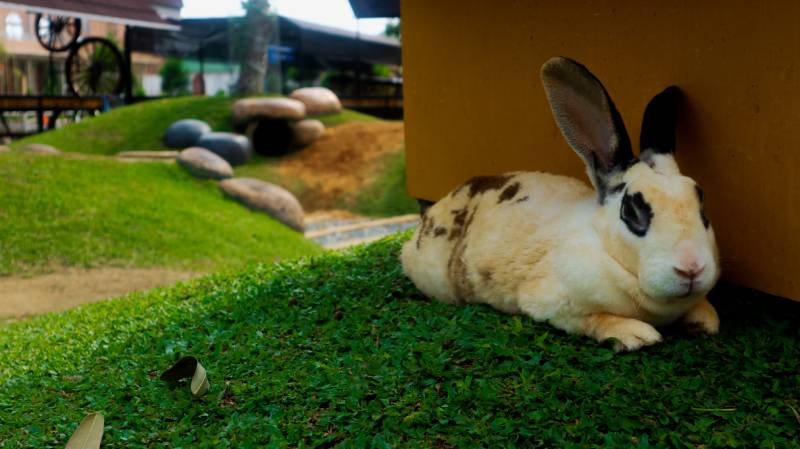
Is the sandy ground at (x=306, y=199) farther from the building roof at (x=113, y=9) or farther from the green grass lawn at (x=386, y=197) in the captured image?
the building roof at (x=113, y=9)

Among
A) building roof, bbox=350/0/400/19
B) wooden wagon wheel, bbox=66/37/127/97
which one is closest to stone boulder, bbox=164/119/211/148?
wooden wagon wheel, bbox=66/37/127/97

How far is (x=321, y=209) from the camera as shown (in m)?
15.1

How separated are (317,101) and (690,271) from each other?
16.3 m

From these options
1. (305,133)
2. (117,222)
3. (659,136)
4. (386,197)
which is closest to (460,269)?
(659,136)

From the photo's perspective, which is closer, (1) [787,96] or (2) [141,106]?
(1) [787,96]

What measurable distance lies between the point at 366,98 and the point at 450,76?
20.3 m

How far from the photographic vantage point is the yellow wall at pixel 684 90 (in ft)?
10.6

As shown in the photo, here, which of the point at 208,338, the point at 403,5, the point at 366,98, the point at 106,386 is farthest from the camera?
the point at 366,98

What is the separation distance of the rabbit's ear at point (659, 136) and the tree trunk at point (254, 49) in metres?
16.7

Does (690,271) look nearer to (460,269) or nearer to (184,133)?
(460,269)

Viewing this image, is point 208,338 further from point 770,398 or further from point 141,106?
point 141,106

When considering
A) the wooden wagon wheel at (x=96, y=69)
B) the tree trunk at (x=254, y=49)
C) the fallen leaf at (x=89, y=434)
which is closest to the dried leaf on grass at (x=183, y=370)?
the fallen leaf at (x=89, y=434)

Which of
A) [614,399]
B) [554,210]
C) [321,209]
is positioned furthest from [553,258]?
[321,209]

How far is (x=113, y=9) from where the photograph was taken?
18.7 meters
